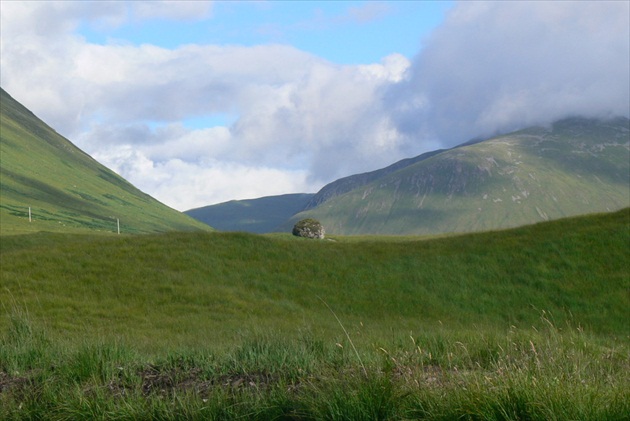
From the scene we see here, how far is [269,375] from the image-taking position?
10.1 metres

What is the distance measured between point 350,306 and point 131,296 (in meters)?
10.9

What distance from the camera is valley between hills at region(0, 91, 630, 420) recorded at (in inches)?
314

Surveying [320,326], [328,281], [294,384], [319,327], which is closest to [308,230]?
[328,281]

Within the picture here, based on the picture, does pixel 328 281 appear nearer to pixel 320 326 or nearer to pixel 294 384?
pixel 320 326

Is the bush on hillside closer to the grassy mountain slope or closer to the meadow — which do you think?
the meadow

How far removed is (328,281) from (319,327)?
11.0 meters

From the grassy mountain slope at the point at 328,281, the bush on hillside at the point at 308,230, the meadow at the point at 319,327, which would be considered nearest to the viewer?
the meadow at the point at 319,327

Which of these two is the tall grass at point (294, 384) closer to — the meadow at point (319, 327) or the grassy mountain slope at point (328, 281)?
the meadow at point (319, 327)

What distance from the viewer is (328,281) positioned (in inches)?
1398

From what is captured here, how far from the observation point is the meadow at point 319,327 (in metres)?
7.98

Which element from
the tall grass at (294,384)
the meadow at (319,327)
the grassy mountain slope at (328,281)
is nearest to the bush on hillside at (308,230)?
the meadow at (319,327)

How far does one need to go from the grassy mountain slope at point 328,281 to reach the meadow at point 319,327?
14cm

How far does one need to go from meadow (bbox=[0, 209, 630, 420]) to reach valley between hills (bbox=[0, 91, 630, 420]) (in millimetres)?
52

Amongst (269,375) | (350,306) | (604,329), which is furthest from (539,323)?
(269,375)
